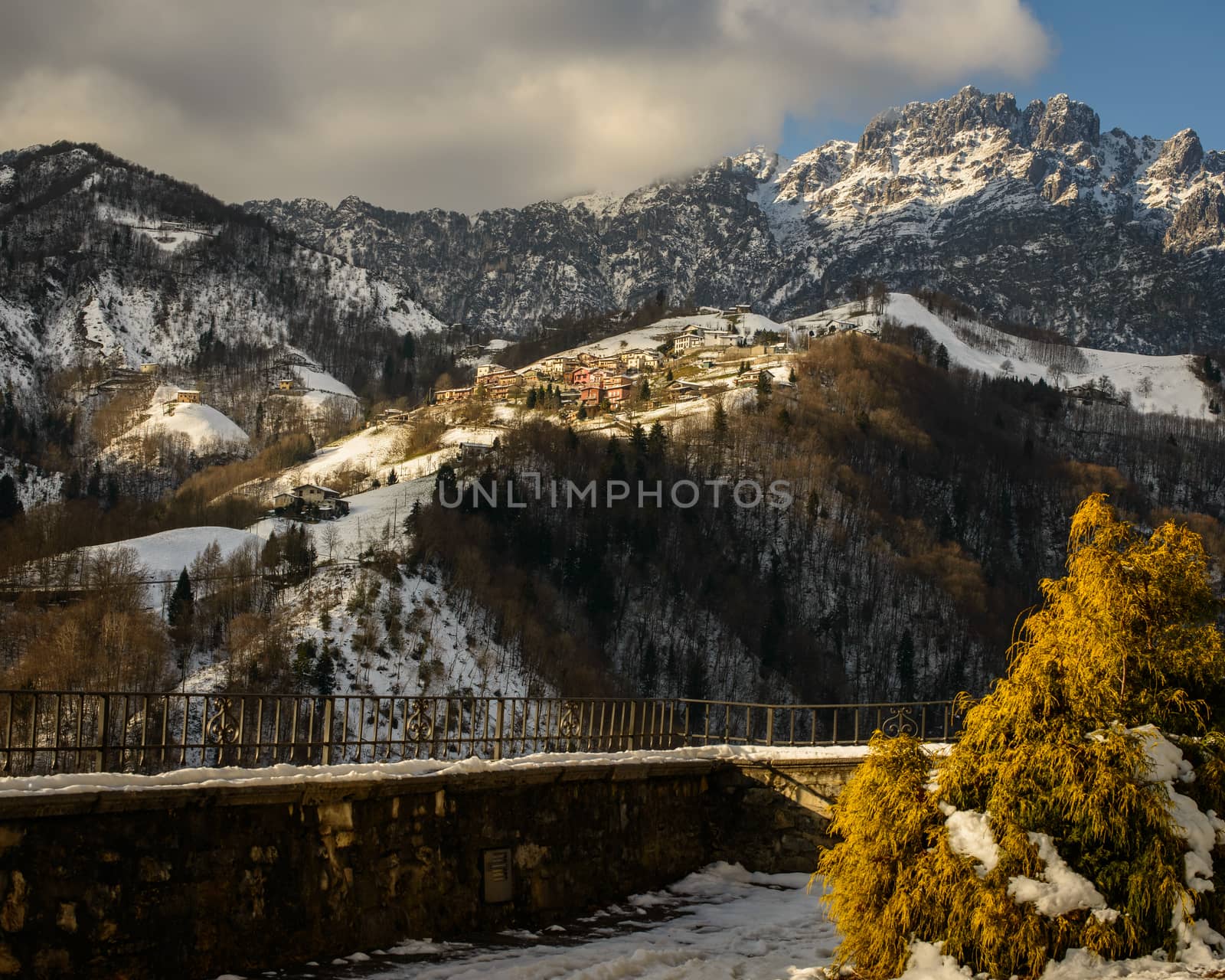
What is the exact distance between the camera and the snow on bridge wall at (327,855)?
1310 cm

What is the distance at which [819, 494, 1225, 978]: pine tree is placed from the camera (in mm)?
13461

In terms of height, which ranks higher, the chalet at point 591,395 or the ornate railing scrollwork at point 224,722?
the chalet at point 591,395

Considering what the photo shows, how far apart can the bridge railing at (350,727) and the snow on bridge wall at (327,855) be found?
97 cm

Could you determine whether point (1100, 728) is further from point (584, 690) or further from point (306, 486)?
point (306, 486)

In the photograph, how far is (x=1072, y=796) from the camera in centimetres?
1364

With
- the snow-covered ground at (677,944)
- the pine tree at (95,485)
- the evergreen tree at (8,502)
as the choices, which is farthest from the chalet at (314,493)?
the snow-covered ground at (677,944)

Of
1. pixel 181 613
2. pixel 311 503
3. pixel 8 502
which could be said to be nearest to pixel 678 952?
pixel 181 613

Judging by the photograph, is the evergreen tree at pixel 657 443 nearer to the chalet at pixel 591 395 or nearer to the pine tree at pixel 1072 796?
the chalet at pixel 591 395

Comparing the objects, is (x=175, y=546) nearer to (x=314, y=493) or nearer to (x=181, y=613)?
(x=181, y=613)

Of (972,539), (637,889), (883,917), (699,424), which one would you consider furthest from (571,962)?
(972,539)

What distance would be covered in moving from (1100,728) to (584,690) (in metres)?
96.7

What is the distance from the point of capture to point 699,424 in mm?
161375

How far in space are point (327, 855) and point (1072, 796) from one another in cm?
800

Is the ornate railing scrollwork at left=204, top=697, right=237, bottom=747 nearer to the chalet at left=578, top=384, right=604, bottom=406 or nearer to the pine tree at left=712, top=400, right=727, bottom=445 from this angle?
the pine tree at left=712, top=400, right=727, bottom=445
